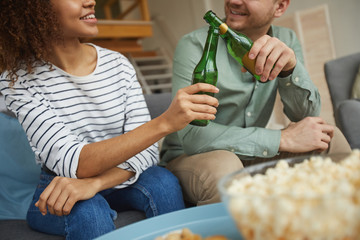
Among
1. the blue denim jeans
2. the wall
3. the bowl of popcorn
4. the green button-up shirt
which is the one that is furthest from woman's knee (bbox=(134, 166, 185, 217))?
the wall

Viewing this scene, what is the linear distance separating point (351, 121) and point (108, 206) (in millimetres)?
1135

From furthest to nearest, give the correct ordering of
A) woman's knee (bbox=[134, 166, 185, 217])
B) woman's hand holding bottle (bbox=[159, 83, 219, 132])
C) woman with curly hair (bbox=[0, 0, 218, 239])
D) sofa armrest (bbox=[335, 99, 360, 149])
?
1. sofa armrest (bbox=[335, 99, 360, 149])
2. woman's knee (bbox=[134, 166, 185, 217])
3. woman with curly hair (bbox=[0, 0, 218, 239])
4. woman's hand holding bottle (bbox=[159, 83, 219, 132])

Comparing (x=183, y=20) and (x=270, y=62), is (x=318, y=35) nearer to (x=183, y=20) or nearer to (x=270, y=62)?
(x=183, y=20)

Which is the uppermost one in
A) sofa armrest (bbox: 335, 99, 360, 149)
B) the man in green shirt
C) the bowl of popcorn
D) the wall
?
the bowl of popcorn

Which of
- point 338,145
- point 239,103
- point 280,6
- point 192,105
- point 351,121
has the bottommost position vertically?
point 351,121

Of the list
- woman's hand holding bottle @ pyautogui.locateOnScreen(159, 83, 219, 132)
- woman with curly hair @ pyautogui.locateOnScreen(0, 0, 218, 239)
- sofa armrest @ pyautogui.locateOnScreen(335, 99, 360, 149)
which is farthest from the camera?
sofa armrest @ pyautogui.locateOnScreen(335, 99, 360, 149)

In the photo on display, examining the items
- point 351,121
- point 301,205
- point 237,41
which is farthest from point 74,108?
point 351,121

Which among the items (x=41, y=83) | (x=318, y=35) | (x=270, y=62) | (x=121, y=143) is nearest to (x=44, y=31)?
(x=41, y=83)

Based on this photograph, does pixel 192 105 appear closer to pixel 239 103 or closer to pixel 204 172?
pixel 204 172

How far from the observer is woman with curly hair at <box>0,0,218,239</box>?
104 cm

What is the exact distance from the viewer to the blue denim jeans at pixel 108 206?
3.28ft

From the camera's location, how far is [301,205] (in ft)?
1.31

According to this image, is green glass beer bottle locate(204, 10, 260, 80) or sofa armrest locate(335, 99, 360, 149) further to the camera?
sofa armrest locate(335, 99, 360, 149)

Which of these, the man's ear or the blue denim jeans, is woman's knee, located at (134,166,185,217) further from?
the man's ear
